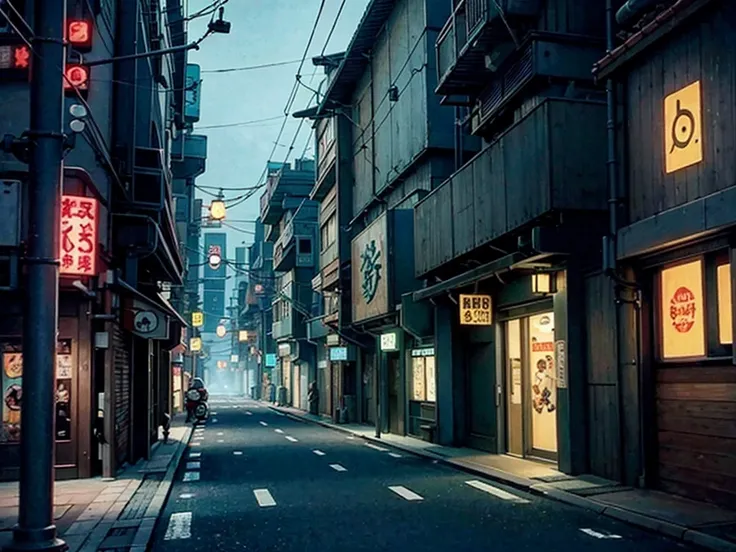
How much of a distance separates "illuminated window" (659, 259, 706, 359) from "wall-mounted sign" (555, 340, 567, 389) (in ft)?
8.39

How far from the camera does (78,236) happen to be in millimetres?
15039

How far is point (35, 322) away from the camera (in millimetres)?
8602

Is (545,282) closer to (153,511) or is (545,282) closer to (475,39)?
(475,39)

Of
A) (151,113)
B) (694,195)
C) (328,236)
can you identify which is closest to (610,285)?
(694,195)

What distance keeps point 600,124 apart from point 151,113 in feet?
37.5

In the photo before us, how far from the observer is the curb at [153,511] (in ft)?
33.2

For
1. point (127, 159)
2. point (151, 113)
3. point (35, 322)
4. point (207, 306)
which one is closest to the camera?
point (35, 322)

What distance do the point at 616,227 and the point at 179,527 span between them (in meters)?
7.98

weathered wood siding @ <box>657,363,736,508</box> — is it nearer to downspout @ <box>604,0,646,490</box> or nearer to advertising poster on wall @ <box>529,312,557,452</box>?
downspout @ <box>604,0,646,490</box>

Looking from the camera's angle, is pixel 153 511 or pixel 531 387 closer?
pixel 153 511

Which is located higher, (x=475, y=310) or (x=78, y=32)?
(x=78, y=32)

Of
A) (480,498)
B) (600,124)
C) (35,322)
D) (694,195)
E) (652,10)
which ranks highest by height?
(652,10)

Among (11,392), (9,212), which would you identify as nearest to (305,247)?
(11,392)

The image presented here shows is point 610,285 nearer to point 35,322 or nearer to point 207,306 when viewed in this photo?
point 35,322
